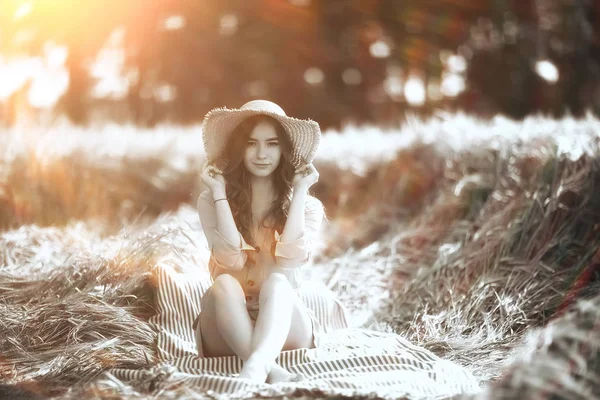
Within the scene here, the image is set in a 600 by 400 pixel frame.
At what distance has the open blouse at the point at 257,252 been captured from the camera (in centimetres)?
289

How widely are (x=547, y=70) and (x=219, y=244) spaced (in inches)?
386

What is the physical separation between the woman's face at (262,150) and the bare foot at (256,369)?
792 millimetres

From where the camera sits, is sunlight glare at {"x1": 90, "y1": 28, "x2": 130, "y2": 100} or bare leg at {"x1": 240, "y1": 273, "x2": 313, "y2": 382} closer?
bare leg at {"x1": 240, "y1": 273, "x2": 313, "y2": 382}

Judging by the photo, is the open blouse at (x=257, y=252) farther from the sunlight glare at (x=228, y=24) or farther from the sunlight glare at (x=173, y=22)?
the sunlight glare at (x=228, y=24)

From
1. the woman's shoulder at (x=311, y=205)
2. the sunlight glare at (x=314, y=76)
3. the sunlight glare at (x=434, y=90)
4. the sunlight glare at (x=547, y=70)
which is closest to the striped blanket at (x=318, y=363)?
the woman's shoulder at (x=311, y=205)

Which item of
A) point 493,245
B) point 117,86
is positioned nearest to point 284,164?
point 493,245

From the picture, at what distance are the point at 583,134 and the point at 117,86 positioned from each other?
34.8 feet

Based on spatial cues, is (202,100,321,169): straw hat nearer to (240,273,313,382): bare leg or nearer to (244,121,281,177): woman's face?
(244,121,281,177): woman's face

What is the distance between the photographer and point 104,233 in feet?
17.3

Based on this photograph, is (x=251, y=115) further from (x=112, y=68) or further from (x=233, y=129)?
(x=112, y=68)

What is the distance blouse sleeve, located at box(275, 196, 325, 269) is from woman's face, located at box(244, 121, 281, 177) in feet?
0.84

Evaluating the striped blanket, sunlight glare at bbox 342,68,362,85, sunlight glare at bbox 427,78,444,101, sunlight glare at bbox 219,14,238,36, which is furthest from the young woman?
sunlight glare at bbox 342,68,362,85

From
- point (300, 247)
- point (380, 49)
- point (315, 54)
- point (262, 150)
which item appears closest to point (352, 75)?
point (380, 49)

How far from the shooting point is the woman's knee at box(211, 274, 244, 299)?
109 inches
